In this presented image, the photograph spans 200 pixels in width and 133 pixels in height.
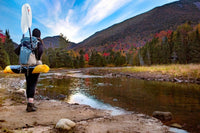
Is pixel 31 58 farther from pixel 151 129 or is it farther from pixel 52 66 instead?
pixel 52 66

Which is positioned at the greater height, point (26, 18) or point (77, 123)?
point (26, 18)

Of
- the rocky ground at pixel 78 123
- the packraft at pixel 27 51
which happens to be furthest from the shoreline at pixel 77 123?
the packraft at pixel 27 51

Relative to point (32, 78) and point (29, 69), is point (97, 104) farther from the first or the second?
point (29, 69)

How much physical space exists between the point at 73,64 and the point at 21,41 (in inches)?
2589

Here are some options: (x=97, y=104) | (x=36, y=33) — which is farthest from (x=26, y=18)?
(x=97, y=104)

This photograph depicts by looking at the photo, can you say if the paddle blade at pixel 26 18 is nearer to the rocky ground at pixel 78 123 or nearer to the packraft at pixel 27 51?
the packraft at pixel 27 51

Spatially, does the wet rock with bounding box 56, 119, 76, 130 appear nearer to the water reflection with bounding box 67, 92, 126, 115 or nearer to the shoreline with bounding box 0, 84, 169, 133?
the shoreline with bounding box 0, 84, 169, 133

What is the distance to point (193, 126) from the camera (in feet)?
15.7

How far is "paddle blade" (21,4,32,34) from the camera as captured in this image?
4.86 metres

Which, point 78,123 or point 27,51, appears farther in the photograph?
point 27,51

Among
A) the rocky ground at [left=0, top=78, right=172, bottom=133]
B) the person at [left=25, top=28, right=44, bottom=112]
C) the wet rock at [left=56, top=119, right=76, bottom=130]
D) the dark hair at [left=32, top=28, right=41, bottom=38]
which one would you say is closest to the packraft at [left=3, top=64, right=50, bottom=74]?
the person at [left=25, top=28, right=44, bottom=112]

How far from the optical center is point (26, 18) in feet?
16.0

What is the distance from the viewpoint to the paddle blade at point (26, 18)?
486 centimetres

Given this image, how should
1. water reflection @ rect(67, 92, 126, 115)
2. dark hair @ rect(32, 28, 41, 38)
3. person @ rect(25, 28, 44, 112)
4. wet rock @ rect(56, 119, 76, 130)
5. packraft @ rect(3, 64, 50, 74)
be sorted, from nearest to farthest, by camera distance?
wet rock @ rect(56, 119, 76, 130) < packraft @ rect(3, 64, 50, 74) < person @ rect(25, 28, 44, 112) < dark hair @ rect(32, 28, 41, 38) < water reflection @ rect(67, 92, 126, 115)
